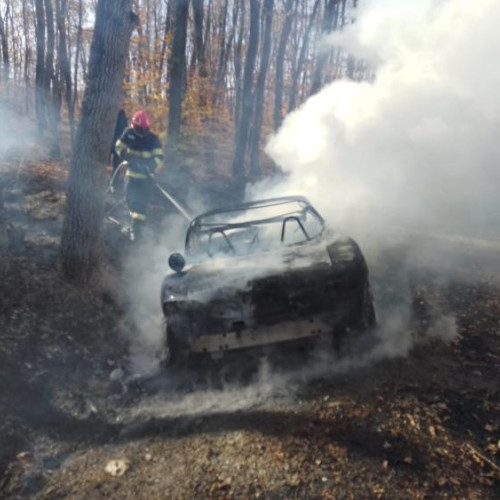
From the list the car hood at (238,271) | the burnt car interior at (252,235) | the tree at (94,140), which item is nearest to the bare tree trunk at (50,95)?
the tree at (94,140)

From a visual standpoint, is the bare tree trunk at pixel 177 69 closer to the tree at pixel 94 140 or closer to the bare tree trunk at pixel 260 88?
Answer: the bare tree trunk at pixel 260 88

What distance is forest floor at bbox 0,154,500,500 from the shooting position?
3014 millimetres

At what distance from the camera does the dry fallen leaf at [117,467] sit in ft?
10.6

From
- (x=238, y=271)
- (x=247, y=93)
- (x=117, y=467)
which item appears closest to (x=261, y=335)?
(x=238, y=271)

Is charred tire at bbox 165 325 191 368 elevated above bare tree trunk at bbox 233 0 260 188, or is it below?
below

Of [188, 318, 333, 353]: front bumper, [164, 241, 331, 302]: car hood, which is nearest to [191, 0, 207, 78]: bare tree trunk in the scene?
[164, 241, 331, 302]: car hood

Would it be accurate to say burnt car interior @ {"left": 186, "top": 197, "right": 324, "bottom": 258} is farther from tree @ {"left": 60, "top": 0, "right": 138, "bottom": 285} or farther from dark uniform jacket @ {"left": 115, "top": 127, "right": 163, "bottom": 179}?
dark uniform jacket @ {"left": 115, "top": 127, "right": 163, "bottom": 179}

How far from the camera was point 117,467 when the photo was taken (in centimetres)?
328

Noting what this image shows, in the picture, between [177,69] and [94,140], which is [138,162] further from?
[177,69]

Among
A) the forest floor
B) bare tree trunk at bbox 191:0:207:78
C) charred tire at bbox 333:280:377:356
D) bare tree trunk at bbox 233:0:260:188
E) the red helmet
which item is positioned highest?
bare tree trunk at bbox 191:0:207:78

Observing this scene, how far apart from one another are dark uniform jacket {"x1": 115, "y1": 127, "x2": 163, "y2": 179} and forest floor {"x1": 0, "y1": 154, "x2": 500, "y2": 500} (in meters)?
2.91

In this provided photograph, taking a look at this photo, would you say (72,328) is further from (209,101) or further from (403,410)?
(209,101)

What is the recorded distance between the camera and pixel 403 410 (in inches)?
146

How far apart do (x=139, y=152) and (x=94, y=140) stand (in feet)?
7.73
